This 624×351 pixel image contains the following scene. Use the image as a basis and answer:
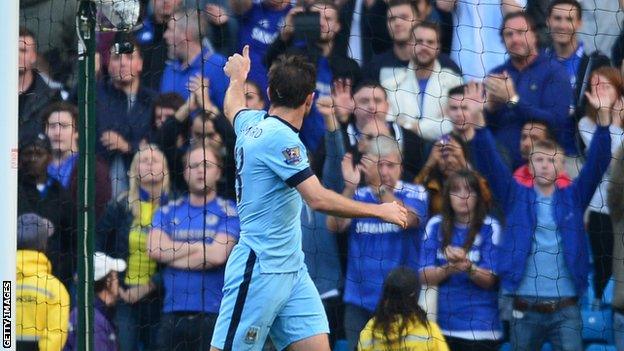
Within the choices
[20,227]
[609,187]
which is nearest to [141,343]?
[20,227]

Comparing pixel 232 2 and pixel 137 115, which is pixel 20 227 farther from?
pixel 232 2

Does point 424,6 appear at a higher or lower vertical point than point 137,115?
higher

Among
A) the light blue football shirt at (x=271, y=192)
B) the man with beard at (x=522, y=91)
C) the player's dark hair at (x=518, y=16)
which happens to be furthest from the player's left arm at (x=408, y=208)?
the light blue football shirt at (x=271, y=192)

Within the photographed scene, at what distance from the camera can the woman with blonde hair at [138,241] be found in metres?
7.36

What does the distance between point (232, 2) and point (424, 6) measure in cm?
116

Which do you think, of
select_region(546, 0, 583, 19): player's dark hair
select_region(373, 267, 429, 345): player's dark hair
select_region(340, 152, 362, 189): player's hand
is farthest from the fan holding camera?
select_region(546, 0, 583, 19): player's dark hair

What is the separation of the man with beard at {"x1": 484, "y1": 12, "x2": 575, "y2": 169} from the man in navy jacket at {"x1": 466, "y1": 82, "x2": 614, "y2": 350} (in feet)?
0.33

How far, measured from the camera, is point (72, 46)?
7.87 meters

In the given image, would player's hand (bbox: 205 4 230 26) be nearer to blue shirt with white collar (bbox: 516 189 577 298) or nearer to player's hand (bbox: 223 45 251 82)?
player's hand (bbox: 223 45 251 82)

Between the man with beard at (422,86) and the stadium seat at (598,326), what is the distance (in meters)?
1.30

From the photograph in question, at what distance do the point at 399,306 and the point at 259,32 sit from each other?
1.84 m

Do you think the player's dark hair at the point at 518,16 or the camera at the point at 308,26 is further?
the camera at the point at 308,26

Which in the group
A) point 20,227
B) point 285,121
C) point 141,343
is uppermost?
point 285,121

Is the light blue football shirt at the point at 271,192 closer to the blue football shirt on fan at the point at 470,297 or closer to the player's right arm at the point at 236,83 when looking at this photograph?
the player's right arm at the point at 236,83
